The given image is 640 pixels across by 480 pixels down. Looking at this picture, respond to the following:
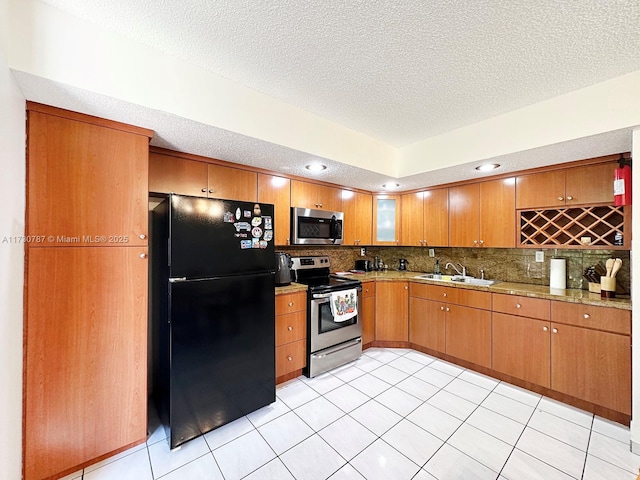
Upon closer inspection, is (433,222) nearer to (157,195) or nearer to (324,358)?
(324,358)

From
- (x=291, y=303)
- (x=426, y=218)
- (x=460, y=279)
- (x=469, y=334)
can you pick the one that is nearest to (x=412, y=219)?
(x=426, y=218)

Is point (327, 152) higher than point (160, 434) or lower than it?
higher

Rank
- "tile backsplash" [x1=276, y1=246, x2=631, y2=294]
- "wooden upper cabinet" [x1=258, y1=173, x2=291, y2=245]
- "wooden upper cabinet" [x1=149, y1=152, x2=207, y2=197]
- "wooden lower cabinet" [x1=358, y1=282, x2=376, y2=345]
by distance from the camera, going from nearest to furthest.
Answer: "wooden upper cabinet" [x1=149, y1=152, x2=207, y2=197]
"tile backsplash" [x1=276, y1=246, x2=631, y2=294]
"wooden upper cabinet" [x1=258, y1=173, x2=291, y2=245]
"wooden lower cabinet" [x1=358, y1=282, x2=376, y2=345]

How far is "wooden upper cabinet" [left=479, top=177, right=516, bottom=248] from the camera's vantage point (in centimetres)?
287

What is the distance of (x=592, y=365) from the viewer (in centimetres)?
216

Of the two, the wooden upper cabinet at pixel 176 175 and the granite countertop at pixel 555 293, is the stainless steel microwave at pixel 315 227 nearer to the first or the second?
the wooden upper cabinet at pixel 176 175

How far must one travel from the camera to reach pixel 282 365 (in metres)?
2.58

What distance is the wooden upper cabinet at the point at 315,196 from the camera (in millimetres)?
3086

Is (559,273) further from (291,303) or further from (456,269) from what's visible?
(291,303)

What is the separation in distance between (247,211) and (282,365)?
1.50 meters

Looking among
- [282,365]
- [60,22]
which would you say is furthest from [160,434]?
[60,22]

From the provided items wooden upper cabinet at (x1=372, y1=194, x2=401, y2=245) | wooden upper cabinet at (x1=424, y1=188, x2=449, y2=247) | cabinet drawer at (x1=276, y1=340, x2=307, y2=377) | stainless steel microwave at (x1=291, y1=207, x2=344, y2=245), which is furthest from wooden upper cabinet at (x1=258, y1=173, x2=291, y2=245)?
wooden upper cabinet at (x1=424, y1=188, x2=449, y2=247)

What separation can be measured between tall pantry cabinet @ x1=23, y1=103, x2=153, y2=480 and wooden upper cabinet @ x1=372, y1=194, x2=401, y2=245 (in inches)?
112

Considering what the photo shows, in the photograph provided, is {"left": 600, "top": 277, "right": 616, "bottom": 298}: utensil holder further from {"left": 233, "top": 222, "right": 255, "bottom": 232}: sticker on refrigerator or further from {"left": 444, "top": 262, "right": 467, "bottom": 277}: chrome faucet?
{"left": 233, "top": 222, "right": 255, "bottom": 232}: sticker on refrigerator
